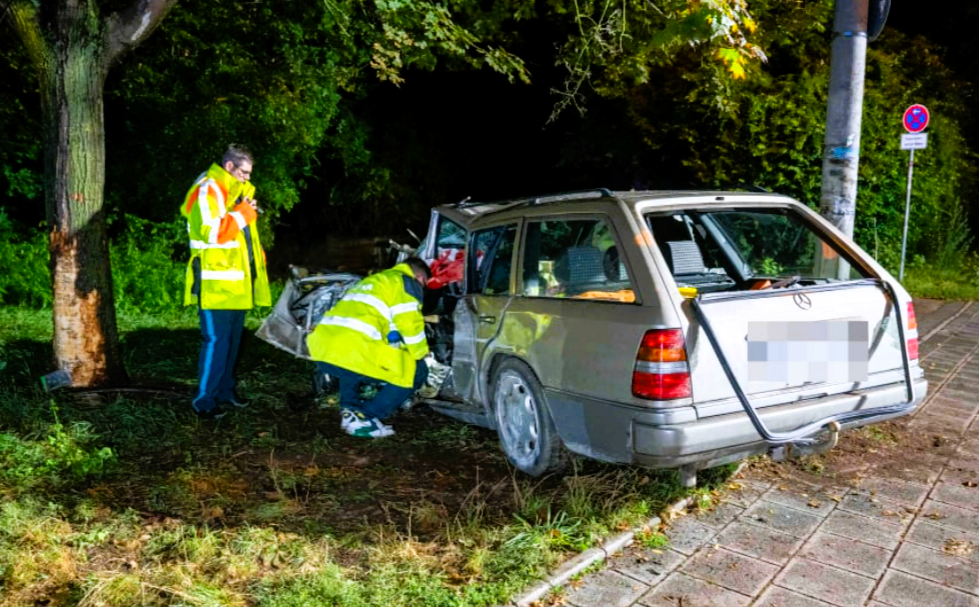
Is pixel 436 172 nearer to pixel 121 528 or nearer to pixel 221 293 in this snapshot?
pixel 221 293

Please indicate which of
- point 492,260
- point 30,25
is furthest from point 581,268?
point 30,25

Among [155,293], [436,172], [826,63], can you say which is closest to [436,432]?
[155,293]

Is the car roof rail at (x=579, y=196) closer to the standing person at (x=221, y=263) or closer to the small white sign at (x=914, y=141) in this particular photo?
the standing person at (x=221, y=263)

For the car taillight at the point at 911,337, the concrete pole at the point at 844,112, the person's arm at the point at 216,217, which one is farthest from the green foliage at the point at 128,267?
the car taillight at the point at 911,337

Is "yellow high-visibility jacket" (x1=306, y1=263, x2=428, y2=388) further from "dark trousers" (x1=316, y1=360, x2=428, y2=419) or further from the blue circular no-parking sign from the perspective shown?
the blue circular no-parking sign

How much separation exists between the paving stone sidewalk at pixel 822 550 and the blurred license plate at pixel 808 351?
72 centimetres

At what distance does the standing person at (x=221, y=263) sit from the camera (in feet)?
19.1

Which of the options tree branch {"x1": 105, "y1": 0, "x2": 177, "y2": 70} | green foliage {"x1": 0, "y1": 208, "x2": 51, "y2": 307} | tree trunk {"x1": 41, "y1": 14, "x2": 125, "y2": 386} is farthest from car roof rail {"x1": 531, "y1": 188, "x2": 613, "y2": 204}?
green foliage {"x1": 0, "y1": 208, "x2": 51, "y2": 307}

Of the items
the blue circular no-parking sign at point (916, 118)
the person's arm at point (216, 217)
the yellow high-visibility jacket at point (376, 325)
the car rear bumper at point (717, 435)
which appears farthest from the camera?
the blue circular no-parking sign at point (916, 118)

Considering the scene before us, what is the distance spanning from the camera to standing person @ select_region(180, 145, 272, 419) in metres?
5.82

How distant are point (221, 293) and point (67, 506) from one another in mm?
1968

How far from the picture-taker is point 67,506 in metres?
4.35

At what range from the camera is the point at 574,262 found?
4.54 metres

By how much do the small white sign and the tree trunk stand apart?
9685 millimetres
